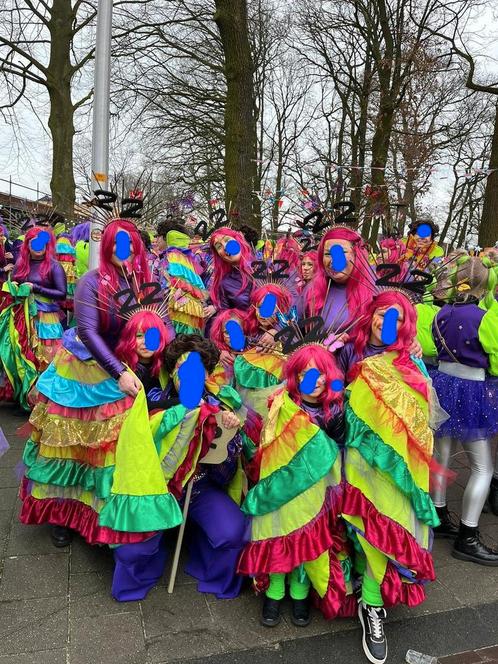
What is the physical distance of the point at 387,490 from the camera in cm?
242

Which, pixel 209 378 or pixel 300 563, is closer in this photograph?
pixel 300 563

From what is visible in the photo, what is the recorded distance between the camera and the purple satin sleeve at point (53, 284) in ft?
16.2

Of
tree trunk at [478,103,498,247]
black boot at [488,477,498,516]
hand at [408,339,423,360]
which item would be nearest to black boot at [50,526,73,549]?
hand at [408,339,423,360]

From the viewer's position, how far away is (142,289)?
113 inches

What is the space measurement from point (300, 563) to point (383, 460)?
592 millimetres

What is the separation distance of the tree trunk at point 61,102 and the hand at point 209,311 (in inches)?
286

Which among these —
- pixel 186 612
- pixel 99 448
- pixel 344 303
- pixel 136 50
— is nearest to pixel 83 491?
pixel 99 448

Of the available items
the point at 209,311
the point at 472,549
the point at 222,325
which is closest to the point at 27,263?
the point at 209,311

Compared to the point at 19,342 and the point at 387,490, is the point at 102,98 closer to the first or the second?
the point at 19,342

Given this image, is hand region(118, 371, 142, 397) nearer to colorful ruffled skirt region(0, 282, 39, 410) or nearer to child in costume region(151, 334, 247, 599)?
child in costume region(151, 334, 247, 599)

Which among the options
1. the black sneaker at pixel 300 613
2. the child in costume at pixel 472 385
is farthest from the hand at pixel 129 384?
the child in costume at pixel 472 385

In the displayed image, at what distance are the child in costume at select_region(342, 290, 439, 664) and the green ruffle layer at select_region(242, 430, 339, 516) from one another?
16cm

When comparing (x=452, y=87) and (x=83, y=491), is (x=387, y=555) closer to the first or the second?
(x=83, y=491)

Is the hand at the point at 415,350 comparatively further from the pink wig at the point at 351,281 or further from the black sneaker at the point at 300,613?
the black sneaker at the point at 300,613
